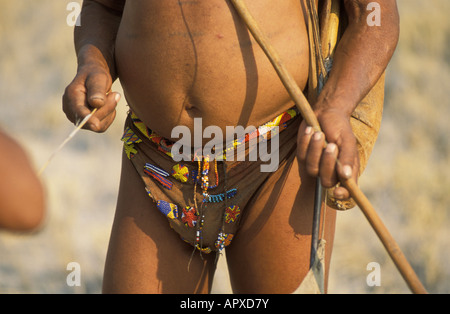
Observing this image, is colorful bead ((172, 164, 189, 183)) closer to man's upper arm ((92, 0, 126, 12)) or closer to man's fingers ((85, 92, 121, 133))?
man's fingers ((85, 92, 121, 133))

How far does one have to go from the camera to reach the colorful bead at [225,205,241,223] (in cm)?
184

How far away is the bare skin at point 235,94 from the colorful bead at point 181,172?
0.12m

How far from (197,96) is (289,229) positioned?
46 centimetres

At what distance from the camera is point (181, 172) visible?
6.08 feet

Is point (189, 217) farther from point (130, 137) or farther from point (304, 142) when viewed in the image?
point (304, 142)

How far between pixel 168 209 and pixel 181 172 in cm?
12

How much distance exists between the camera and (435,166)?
4.84m

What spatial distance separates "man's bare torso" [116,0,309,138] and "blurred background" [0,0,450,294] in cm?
162

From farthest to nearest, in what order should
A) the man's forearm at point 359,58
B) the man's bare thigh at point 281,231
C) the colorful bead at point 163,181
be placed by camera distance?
the colorful bead at point 163,181 < the man's bare thigh at point 281,231 < the man's forearm at point 359,58

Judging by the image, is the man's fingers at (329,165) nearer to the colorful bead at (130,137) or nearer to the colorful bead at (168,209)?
the colorful bead at (168,209)

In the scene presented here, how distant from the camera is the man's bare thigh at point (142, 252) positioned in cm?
190

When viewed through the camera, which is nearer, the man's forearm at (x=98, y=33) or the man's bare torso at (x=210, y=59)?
the man's bare torso at (x=210, y=59)

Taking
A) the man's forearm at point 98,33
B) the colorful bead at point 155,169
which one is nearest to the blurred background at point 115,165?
the man's forearm at point 98,33

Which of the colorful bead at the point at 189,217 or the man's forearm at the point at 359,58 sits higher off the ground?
the man's forearm at the point at 359,58
